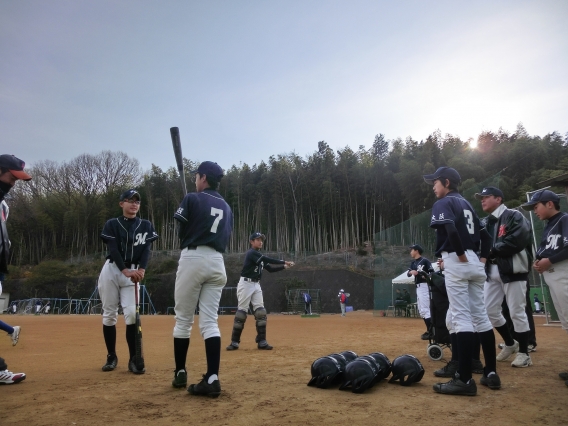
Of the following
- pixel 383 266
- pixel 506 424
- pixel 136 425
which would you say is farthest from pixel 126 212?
pixel 383 266

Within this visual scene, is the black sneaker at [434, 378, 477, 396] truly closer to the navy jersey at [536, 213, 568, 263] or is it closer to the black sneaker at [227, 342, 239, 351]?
the navy jersey at [536, 213, 568, 263]

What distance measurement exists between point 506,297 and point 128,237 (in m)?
5.13

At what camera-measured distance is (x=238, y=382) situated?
4.30m

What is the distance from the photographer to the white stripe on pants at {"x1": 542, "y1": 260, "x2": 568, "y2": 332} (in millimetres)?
4458

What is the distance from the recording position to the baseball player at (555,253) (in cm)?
447

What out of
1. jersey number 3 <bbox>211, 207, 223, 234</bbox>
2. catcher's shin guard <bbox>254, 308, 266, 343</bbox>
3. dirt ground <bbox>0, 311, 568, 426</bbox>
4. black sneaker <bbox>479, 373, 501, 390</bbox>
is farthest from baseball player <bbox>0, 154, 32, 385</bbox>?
black sneaker <bbox>479, 373, 501, 390</bbox>

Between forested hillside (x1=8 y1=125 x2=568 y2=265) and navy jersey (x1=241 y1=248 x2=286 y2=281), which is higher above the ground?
forested hillside (x1=8 y1=125 x2=568 y2=265)

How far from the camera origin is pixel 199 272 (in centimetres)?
395

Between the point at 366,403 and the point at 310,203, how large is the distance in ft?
151

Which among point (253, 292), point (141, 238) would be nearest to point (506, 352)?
point (253, 292)

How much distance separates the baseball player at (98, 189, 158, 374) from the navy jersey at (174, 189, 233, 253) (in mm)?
1524

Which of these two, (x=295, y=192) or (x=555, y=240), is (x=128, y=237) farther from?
(x=295, y=192)

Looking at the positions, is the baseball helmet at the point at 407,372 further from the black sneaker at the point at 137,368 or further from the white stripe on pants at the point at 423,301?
the white stripe on pants at the point at 423,301

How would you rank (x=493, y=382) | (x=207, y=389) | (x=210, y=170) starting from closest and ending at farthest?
1. (x=207, y=389)
2. (x=493, y=382)
3. (x=210, y=170)
